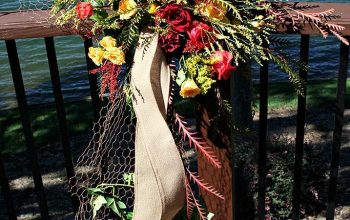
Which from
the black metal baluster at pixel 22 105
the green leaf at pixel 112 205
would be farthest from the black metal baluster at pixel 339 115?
the black metal baluster at pixel 22 105

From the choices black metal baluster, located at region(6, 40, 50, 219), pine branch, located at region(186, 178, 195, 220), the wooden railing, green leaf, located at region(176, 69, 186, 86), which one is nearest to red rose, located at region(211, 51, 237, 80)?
green leaf, located at region(176, 69, 186, 86)

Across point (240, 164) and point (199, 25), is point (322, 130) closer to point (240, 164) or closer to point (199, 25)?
point (240, 164)

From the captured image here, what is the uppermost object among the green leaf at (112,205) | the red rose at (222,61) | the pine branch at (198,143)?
the red rose at (222,61)

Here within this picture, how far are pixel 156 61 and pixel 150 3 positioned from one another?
0.18m

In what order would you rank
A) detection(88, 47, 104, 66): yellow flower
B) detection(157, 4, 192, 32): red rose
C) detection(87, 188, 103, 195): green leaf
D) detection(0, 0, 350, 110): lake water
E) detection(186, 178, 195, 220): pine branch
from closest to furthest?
detection(157, 4, 192, 32): red rose, detection(88, 47, 104, 66): yellow flower, detection(186, 178, 195, 220): pine branch, detection(87, 188, 103, 195): green leaf, detection(0, 0, 350, 110): lake water

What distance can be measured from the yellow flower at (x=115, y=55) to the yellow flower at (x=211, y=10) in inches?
11.0

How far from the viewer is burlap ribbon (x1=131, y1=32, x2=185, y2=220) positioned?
183 centimetres

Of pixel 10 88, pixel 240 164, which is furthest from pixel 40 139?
pixel 10 88

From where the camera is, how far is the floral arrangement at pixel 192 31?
1.76 meters

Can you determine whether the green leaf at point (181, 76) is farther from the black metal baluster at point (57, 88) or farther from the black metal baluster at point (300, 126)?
the black metal baluster at point (57, 88)

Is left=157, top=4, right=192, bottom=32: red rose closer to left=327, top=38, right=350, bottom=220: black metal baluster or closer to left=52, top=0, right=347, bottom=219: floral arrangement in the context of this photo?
left=52, top=0, right=347, bottom=219: floral arrangement

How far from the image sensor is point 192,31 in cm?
174

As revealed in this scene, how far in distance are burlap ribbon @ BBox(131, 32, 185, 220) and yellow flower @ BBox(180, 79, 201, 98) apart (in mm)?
85

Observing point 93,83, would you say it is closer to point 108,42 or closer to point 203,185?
point 108,42
